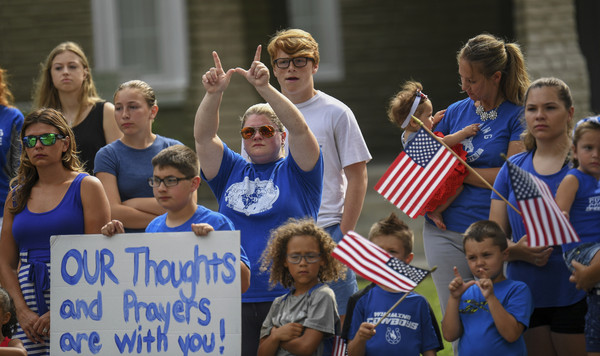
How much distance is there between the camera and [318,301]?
4.73 meters

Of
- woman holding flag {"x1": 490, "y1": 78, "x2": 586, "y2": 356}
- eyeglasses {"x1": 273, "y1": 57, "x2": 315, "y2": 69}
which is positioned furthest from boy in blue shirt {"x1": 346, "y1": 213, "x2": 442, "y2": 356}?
eyeglasses {"x1": 273, "y1": 57, "x2": 315, "y2": 69}

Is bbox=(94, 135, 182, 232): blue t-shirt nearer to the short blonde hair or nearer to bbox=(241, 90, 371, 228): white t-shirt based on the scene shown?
bbox=(241, 90, 371, 228): white t-shirt

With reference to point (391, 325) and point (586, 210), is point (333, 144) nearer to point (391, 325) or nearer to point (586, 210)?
point (391, 325)

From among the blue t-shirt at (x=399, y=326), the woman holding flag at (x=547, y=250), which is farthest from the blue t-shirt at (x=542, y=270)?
the blue t-shirt at (x=399, y=326)

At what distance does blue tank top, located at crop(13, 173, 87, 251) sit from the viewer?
512 centimetres

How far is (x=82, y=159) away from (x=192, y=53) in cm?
683

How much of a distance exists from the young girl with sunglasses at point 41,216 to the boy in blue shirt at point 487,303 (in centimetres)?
199

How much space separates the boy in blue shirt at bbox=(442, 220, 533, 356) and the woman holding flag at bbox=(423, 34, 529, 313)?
15.2 inches

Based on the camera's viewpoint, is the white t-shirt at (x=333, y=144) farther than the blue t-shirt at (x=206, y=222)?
Yes

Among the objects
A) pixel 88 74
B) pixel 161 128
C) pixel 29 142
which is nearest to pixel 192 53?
pixel 161 128

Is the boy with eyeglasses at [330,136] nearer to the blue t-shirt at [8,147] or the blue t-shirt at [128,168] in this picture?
the blue t-shirt at [128,168]

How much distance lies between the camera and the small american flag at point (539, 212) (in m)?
4.36

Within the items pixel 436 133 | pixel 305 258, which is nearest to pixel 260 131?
pixel 305 258

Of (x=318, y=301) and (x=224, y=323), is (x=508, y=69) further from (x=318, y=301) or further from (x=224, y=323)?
(x=224, y=323)
